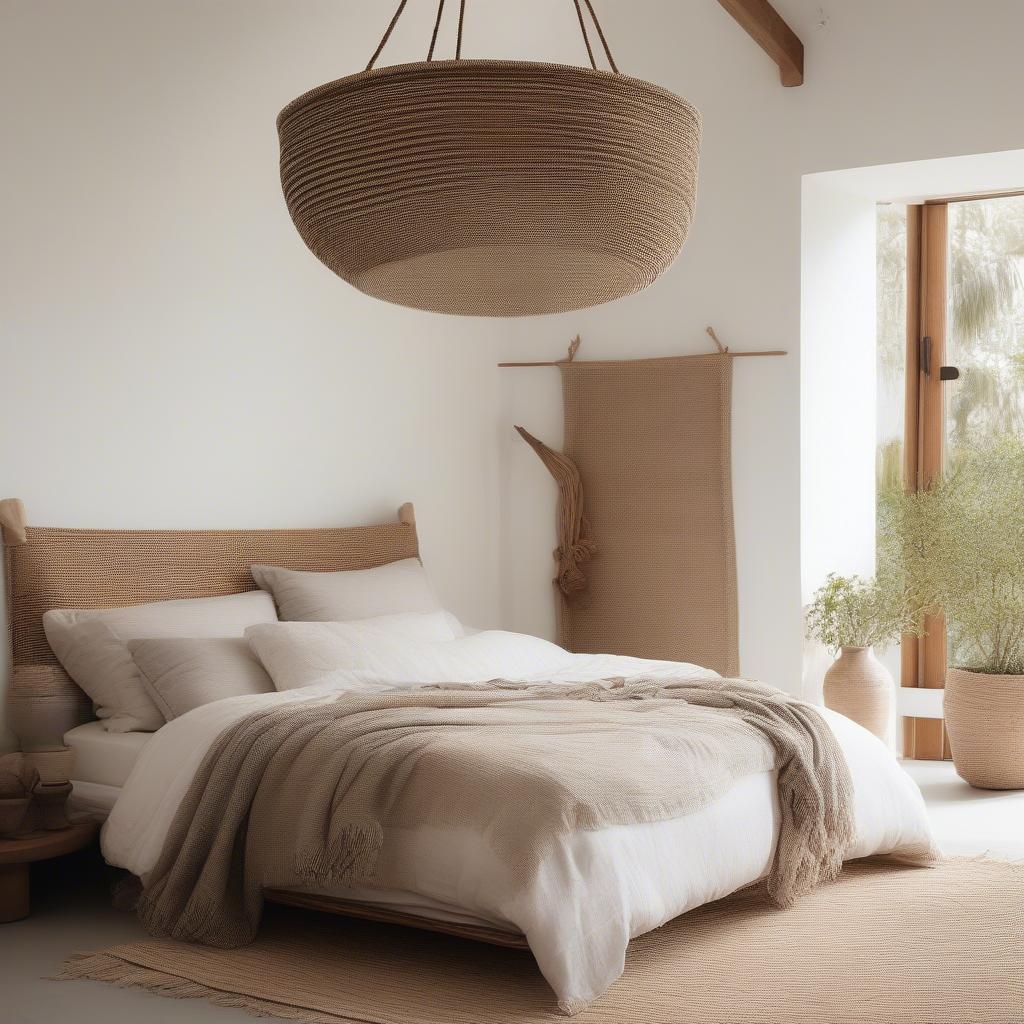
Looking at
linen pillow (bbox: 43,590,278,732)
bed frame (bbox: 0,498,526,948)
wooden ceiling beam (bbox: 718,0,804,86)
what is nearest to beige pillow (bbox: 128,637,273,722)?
linen pillow (bbox: 43,590,278,732)

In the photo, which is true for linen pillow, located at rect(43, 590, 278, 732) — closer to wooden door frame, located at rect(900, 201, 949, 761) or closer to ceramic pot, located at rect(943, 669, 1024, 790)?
ceramic pot, located at rect(943, 669, 1024, 790)

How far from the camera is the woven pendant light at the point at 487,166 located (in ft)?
8.88

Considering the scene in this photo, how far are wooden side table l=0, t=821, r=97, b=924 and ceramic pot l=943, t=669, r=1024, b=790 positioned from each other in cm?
348

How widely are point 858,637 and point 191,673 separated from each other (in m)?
2.83

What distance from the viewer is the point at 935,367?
20.4ft

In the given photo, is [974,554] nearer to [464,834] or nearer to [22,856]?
[464,834]

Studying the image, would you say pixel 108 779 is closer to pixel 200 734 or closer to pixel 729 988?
pixel 200 734

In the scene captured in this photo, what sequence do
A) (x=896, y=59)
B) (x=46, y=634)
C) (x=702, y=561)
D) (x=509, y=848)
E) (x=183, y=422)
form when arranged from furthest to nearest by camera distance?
1. (x=702, y=561)
2. (x=896, y=59)
3. (x=183, y=422)
4. (x=46, y=634)
5. (x=509, y=848)

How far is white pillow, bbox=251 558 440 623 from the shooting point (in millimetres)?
4738

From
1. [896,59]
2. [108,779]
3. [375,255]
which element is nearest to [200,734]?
[108,779]

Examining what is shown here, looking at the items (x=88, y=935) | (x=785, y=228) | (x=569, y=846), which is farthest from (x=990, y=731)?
(x=88, y=935)

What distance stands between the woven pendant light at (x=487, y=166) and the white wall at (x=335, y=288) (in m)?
1.66

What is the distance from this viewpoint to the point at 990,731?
17.8 ft

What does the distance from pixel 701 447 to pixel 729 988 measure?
10.4 ft
